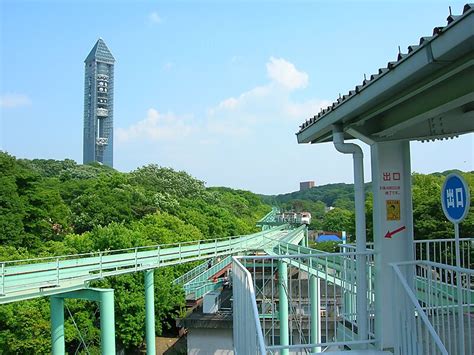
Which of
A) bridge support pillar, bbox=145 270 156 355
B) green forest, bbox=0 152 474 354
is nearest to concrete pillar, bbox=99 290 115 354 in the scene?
green forest, bbox=0 152 474 354

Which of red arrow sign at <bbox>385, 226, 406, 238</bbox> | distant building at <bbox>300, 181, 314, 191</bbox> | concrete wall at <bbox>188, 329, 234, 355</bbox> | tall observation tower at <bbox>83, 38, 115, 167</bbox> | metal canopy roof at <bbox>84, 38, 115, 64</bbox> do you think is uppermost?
metal canopy roof at <bbox>84, 38, 115, 64</bbox>

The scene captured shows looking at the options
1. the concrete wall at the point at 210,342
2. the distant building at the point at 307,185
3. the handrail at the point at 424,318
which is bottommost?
the concrete wall at the point at 210,342

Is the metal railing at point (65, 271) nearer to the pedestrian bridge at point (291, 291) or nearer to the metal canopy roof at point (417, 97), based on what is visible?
the pedestrian bridge at point (291, 291)

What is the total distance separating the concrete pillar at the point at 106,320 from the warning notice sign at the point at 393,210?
1049cm

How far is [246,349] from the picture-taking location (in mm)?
4391

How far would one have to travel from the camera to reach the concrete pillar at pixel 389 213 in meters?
5.12

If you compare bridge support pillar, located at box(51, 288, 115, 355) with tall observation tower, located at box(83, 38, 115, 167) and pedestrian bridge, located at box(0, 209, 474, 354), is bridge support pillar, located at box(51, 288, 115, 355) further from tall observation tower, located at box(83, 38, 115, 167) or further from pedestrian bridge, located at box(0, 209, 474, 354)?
tall observation tower, located at box(83, 38, 115, 167)

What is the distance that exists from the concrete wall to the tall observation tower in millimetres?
116915

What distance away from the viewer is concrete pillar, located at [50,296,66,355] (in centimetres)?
1388

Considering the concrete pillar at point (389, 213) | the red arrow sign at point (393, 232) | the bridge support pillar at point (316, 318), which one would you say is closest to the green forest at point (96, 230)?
the bridge support pillar at point (316, 318)

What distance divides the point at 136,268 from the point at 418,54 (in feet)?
52.7

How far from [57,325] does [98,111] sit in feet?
423

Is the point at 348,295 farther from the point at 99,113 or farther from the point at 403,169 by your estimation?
the point at 99,113

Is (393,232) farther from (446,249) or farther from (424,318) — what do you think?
(446,249)
